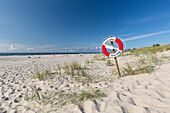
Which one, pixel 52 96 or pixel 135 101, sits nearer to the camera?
pixel 135 101

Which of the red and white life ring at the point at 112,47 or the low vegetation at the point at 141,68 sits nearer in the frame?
the red and white life ring at the point at 112,47

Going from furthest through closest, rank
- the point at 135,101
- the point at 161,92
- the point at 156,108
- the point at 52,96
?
the point at 52,96
the point at 161,92
the point at 135,101
the point at 156,108

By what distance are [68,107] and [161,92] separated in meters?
1.76

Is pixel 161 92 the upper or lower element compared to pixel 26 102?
upper

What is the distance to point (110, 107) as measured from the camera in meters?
1.24

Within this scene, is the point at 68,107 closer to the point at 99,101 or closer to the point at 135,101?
the point at 99,101

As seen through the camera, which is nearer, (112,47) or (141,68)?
(112,47)

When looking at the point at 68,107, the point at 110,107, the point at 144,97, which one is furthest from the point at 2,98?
the point at 144,97

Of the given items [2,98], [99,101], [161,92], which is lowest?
[2,98]

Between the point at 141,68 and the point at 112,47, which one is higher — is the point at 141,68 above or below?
below

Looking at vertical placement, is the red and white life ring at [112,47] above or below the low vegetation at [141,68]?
above

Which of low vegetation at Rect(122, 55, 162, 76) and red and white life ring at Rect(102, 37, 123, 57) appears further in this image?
low vegetation at Rect(122, 55, 162, 76)

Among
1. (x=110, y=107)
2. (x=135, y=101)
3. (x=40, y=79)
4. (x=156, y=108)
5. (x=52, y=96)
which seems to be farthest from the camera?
(x=40, y=79)

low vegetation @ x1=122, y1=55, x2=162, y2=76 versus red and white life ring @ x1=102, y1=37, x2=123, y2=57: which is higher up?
red and white life ring @ x1=102, y1=37, x2=123, y2=57
